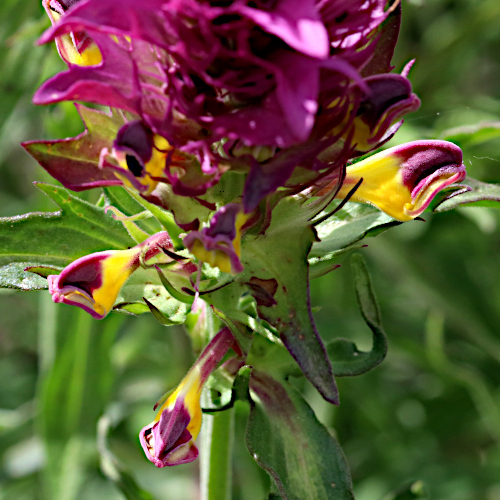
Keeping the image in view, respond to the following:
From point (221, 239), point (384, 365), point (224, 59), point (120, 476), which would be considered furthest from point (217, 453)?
point (384, 365)

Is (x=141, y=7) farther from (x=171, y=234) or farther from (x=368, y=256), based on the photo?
(x=368, y=256)

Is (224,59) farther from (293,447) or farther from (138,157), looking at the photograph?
(293,447)

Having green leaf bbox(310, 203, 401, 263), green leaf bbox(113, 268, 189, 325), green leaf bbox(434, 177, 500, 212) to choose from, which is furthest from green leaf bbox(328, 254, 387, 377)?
green leaf bbox(113, 268, 189, 325)

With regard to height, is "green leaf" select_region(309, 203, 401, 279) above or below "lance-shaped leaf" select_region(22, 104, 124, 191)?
below

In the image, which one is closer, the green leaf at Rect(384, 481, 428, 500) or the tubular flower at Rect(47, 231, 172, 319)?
the tubular flower at Rect(47, 231, 172, 319)

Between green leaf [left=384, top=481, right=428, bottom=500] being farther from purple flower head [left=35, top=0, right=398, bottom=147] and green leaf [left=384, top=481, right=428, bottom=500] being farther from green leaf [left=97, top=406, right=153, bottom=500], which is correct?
purple flower head [left=35, top=0, right=398, bottom=147]

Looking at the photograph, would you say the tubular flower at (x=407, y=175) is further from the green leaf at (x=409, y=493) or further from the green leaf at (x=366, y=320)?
the green leaf at (x=409, y=493)

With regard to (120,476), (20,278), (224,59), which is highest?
(224,59)
